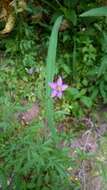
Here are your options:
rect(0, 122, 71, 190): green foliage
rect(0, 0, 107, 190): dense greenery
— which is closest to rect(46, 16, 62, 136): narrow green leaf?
rect(0, 122, 71, 190): green foliage

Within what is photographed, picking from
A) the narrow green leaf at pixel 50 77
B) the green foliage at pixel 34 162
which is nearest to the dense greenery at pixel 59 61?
the green foliage at pixel 34 162

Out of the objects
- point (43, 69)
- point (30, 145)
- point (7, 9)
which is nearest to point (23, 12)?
point (7, 9)

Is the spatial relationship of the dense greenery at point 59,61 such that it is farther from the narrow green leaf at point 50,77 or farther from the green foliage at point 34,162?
the narrow green leaf at point 50,77

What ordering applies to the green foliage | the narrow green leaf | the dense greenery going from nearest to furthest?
the narrow green leaf < the green foliage < the dense greenery

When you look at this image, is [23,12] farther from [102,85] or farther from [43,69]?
[102,85]

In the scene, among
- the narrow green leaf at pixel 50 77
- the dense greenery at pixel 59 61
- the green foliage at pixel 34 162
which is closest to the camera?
the narrow green leaf at pixel 50 77

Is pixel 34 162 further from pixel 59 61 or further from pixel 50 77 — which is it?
pixel 59 61

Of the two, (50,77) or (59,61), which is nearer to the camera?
(50,77)

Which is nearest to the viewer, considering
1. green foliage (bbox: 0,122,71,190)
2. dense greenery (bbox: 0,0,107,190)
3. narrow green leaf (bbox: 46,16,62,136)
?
narrow green leaf (bbox: 46,16,62,136)

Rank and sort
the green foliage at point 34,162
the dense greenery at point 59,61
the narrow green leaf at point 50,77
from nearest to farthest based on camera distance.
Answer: the narrow green leaf at point 50,77 → the green foliage at point 34,162 → the dense greenery at point 59,61

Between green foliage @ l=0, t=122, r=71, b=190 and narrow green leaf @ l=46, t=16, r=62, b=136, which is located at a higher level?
narrow green leaf @ l=46, t=16, r=62, b=136

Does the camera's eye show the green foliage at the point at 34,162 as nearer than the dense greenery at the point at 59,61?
Yes

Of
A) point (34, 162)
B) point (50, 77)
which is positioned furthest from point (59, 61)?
point (34, 162)

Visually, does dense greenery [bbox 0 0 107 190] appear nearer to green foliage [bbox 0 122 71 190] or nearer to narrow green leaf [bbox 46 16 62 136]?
green foliage [bbox 0 122 71 190]
